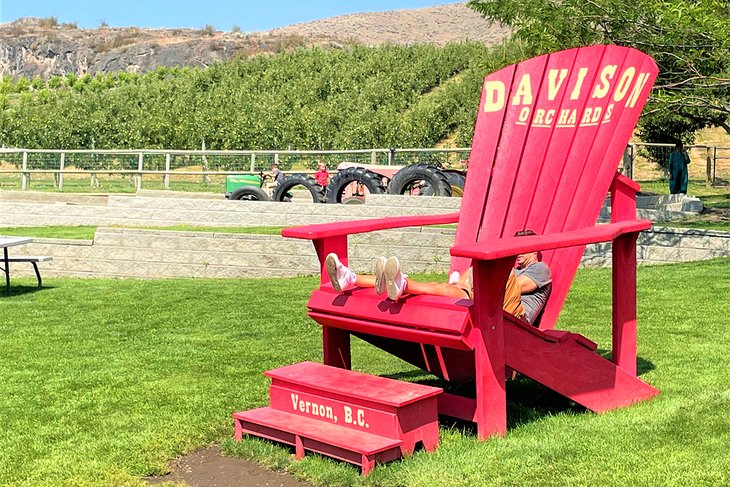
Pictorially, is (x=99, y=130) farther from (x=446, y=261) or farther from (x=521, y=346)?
(x=521, y=346)

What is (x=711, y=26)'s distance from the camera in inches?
385

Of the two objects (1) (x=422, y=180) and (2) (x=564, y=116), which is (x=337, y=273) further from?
(1) (x=422, y=180)

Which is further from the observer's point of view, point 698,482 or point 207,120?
point 207,120

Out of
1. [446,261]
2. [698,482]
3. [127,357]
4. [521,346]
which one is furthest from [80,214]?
[698,482]

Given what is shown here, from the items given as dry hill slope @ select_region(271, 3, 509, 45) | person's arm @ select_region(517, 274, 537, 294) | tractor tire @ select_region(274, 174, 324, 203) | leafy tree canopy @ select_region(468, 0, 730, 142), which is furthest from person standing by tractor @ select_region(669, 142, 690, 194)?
dry hill slope @ select_region(271, 3, 509, 45)

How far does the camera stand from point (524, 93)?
6.09m

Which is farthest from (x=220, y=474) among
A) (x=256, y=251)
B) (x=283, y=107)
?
(x=283, y=107)

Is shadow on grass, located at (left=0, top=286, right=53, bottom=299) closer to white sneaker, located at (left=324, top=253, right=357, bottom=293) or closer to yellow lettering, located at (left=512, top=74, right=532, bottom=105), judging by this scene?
yellow lettering, located at (left=512, top=74, right=532, bottom=105)

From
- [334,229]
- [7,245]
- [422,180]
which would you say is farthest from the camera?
[422,180]

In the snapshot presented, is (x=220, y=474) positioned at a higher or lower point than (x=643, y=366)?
lower

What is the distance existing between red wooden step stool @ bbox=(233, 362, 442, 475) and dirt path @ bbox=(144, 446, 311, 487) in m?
0.16

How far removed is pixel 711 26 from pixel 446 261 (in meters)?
3.48

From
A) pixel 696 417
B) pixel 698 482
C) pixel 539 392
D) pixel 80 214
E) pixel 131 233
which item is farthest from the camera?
pixel 80 214

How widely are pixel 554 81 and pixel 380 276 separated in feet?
7.39
